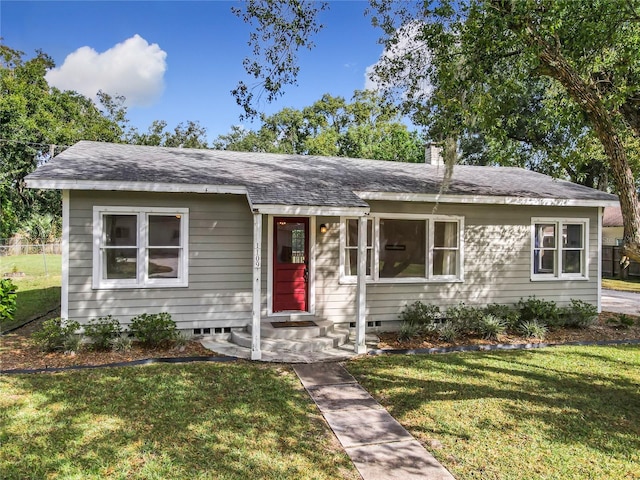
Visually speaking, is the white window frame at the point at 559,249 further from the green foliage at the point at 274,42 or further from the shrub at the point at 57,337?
the shrub at the point at 57,337

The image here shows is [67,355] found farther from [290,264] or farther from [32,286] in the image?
[32,286]

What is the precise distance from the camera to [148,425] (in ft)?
14.0

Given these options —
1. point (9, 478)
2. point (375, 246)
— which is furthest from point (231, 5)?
point (9, 478)

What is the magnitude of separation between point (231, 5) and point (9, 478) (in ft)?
22.6

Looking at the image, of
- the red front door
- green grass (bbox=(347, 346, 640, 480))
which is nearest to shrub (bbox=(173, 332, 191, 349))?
the red front door

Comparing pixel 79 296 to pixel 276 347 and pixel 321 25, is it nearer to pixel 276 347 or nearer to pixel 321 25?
pixel 276 347

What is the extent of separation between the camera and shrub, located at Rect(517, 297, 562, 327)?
9.01 meters

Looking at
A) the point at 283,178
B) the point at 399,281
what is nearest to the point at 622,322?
the point at 399,281

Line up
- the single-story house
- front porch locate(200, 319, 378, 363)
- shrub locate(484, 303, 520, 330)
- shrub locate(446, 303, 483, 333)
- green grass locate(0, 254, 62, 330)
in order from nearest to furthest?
front porch locate(200, 319, 378, 363) < the single-story house < shrub locate(446, 303, 483, 333) < shrub locate(484, 303, 520, 330) < green grass locate(0, 254, 62, 330)

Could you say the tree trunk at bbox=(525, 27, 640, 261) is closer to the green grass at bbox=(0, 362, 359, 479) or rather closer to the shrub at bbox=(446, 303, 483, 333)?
the shrub at bbox=(446, 303, 483, 333)

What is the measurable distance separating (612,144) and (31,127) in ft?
96.5

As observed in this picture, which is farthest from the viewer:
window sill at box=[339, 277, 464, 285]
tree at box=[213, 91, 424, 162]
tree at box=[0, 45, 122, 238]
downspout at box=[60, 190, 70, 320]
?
tree at box=[213, 91, 424, 162]

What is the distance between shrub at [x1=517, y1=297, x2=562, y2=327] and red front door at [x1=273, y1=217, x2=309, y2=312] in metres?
4.86

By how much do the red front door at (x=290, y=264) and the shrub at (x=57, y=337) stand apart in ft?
11.3
